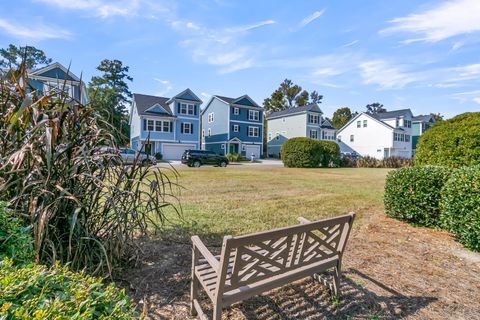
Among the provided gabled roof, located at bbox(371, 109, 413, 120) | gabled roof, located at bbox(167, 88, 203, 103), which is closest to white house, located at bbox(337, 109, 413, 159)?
gabled roof, located at bbox(371, 109, 413, 120)

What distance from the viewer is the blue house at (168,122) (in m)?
29.4

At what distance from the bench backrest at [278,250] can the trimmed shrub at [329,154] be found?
24.5m

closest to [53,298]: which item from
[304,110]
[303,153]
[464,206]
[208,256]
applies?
[208,256]

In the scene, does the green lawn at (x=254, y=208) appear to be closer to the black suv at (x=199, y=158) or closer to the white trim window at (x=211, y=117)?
the black suv at (x=199, y=158)

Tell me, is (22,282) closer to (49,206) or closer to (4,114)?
(49,206)

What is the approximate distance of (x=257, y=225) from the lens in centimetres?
531

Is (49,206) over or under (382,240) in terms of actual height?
over

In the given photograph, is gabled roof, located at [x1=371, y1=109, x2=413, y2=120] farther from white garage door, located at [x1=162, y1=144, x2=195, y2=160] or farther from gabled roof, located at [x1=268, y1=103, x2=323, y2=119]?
white garage door, located at [x1=162, y1=144, x2=195, y2=160]

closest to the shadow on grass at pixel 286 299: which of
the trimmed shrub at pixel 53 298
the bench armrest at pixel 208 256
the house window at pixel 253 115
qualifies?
the bench armrest at pixel 208 256

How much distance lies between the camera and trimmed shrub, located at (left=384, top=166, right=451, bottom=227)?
5219 millimetres

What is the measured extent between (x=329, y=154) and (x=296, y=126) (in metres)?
14.6

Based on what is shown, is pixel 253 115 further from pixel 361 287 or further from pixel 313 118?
pixel 361 287

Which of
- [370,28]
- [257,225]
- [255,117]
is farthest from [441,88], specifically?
[255,117]

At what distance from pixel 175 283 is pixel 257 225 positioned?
8.55 feet
